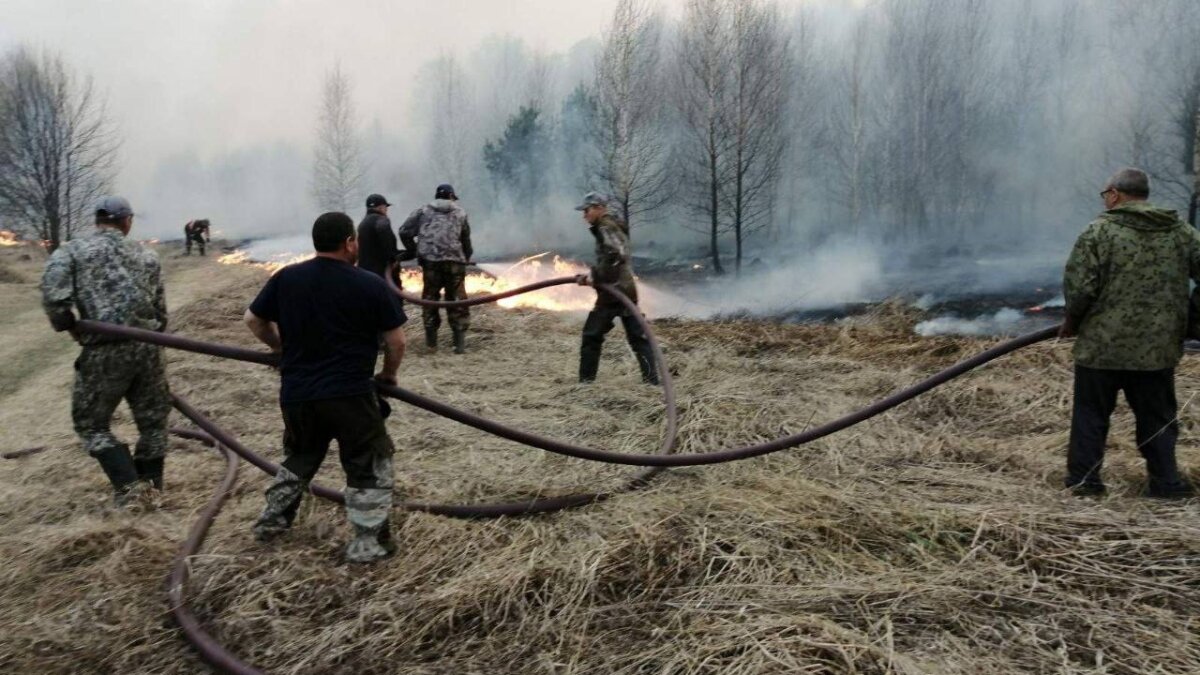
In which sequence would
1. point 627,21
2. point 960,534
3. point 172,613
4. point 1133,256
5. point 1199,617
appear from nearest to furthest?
1. point 1199,617
2. point 172,613
3. point 960,534
4. point 1133,256
5. point 627,21

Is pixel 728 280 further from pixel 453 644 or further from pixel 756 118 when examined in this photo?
pixel 453 644

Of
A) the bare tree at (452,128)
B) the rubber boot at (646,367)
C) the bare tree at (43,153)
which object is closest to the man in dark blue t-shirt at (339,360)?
the rubber boot at (646,367)

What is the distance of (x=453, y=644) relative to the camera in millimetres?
2781

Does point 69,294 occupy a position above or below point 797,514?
above

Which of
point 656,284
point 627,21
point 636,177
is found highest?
point 627,21

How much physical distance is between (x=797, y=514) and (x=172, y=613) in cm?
249

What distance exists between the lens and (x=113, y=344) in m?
4.23

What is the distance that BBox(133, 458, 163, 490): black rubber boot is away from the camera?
4504mm

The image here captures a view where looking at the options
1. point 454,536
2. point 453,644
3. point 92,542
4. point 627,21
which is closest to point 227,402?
point 92,542

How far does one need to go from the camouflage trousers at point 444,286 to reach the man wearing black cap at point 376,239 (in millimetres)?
718

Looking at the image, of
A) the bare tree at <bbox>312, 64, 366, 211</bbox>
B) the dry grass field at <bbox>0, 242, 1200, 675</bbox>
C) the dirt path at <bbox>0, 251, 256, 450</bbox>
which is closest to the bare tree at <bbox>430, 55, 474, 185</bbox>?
the bare tree at <bbox>312, 64, 366, 211</bbox>

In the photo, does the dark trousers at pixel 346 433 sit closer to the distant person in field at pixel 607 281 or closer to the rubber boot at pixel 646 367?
the distant person in field at pixel 607 281

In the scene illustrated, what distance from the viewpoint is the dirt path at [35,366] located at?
6.70 m

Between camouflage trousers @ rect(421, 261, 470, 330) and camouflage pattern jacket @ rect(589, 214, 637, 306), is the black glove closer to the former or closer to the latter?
camouflage pattern jacket @ rect(589, 214, 637, 306)
